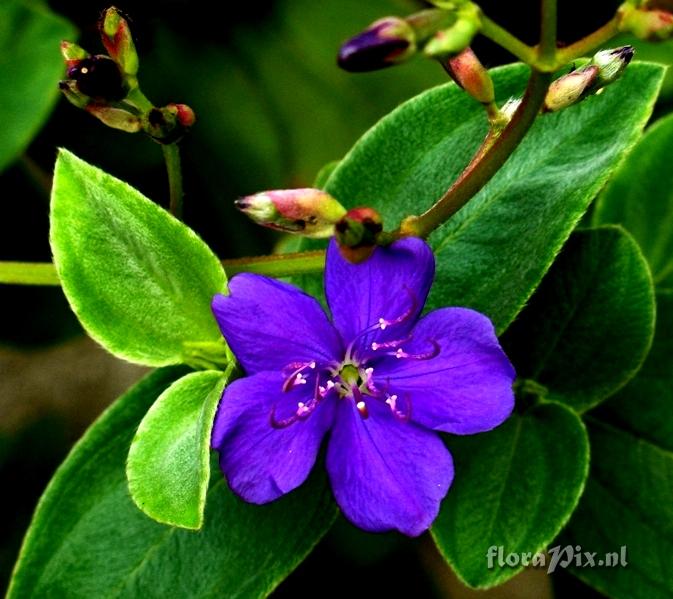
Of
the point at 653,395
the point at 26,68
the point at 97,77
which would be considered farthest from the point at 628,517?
the point at 26,68

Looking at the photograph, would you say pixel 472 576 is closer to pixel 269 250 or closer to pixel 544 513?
pixel 544 513

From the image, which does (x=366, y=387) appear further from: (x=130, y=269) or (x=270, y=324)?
(x=130, y=269)

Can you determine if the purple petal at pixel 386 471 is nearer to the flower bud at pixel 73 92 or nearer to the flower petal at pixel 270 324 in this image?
the flower petal at pixel 270 324

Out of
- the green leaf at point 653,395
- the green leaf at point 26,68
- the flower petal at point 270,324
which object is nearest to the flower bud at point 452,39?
the flower petal at point 270,324

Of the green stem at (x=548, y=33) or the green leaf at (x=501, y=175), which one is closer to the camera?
the green stem at (x=548, y=33)

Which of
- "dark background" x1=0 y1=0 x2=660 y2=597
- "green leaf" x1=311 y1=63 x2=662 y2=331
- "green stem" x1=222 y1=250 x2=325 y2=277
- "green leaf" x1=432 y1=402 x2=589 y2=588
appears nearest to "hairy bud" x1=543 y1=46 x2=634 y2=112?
"green leaf" x1=311 y1=63 x2=662 y2=331
